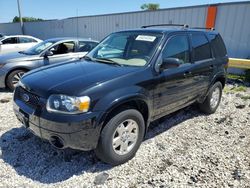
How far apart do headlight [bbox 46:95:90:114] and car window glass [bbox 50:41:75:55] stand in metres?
4.56

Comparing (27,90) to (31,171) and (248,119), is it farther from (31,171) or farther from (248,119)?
(248,119)

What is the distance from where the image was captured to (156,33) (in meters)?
3.79

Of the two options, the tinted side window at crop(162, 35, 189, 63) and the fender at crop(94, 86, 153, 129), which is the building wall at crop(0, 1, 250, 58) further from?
the fender at crop(94, 86, 153, 129)

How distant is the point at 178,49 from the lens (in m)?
3.92

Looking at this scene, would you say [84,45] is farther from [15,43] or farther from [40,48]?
[15,43]

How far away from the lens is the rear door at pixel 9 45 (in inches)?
473

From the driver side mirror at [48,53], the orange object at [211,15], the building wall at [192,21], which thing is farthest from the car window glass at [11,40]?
the orange object at [211,15]

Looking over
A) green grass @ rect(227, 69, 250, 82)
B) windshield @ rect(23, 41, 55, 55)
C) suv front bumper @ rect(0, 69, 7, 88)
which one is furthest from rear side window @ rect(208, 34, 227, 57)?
suv front bumper @ rect(0, 69, 7, 88)

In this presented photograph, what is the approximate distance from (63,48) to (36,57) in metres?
0.92

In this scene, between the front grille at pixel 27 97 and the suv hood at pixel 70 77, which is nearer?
the suv hood at pixel 70 77

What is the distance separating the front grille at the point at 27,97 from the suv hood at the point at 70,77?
76 millimetres

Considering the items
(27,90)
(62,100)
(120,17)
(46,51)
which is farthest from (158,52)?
(120,17)

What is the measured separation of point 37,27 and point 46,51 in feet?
64.0

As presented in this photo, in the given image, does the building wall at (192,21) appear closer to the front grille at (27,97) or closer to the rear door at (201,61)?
the rear door at (201,61)
